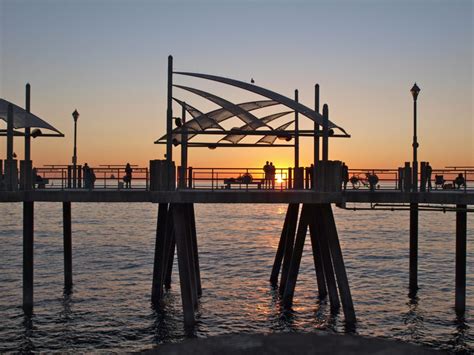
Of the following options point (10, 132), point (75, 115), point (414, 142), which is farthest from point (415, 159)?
point (75, 115)

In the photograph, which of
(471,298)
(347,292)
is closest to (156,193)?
(347,292)

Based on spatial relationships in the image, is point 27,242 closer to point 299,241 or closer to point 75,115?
point 75,115

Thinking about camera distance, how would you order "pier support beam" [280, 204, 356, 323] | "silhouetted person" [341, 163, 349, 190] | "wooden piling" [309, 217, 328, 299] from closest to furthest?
"pier support beam" [280, 204, 356, 323]
"silhouetted person" [341, 163, 349, 190]
"wooden piling" [309, 217, 328, 299]

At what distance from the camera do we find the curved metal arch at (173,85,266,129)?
24.1m

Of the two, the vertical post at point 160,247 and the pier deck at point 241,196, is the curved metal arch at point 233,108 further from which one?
the vertical post at point 160,247

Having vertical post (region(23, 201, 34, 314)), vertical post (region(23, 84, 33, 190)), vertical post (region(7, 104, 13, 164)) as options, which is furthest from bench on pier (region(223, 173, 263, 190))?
vertical post (region(7, 104, 13, 164))

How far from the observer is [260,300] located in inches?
1170

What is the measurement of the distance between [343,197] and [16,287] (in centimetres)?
2108

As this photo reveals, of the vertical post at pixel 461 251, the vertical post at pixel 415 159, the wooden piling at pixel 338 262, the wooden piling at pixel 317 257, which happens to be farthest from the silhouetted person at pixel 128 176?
the vertical post at pixel 461 251

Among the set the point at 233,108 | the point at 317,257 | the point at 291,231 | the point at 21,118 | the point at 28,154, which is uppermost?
the point at 233,108

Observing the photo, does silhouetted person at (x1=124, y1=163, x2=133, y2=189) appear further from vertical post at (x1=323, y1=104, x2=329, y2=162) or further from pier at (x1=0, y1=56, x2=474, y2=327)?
vertical post at (x1=323, y1=104, x2=329, y2=162)

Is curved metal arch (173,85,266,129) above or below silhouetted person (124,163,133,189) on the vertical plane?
above

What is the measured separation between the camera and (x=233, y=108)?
24.2 m

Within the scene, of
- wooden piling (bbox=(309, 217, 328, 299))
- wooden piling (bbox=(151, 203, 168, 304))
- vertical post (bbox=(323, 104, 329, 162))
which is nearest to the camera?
vertical post (bbox=(323, 104, 329, 162))
